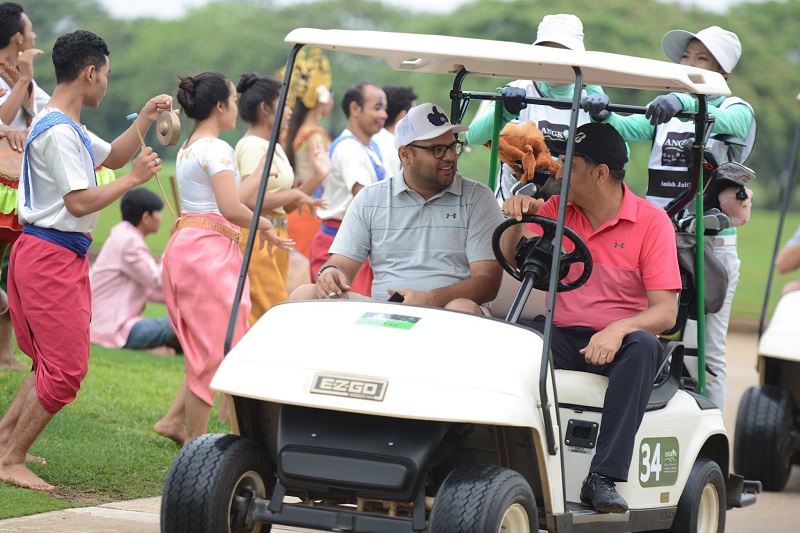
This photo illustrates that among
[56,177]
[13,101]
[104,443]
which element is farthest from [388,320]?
[13,101]

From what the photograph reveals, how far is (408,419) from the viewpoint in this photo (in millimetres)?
4145

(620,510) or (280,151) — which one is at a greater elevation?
(280,151)

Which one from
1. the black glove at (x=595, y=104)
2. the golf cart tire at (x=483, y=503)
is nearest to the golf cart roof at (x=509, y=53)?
the black glove at (x=595, y=104)

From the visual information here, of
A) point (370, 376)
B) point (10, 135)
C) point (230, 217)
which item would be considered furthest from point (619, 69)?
point (10, 135)

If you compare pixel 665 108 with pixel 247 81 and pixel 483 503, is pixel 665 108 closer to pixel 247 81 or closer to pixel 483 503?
pixel 483 503

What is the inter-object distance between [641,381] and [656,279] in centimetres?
52

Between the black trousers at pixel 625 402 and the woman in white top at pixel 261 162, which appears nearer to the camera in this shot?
the black trousers at pixel 625 402

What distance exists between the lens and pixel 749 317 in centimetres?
1652

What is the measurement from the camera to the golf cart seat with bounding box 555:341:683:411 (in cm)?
471

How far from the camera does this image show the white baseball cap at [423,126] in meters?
5.29

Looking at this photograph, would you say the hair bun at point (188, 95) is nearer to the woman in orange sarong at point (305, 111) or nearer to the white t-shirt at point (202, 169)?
the white t-shirt at point (202, 169)

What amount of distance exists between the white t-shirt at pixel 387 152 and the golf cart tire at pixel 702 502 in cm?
410

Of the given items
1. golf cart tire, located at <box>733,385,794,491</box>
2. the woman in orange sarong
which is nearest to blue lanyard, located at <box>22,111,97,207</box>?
the woman in orange sarong

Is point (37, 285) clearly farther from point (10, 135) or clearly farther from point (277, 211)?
point (277, 211)
